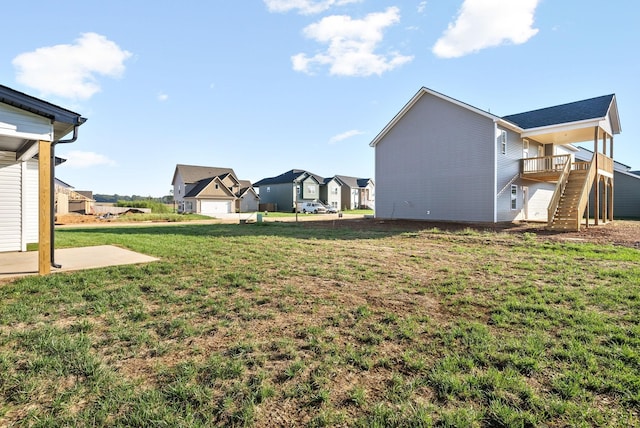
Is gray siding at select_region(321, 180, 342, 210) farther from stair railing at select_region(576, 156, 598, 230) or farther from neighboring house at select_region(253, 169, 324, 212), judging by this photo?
stair railing at select_region(576, 156, 598, 230)

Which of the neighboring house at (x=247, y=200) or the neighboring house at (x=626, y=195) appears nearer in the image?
the neighboring house at (x=626, y=195)

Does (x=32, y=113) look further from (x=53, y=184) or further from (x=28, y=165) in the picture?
(x=28, y=165)

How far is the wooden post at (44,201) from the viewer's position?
19.6ft

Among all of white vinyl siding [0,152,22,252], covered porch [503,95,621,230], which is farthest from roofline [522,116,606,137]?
white vinyl siding [0,152,22,252]

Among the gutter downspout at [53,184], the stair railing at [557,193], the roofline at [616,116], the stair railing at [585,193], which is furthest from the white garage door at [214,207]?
the roofline at [616,116]

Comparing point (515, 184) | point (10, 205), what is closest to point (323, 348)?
point (10, 205)

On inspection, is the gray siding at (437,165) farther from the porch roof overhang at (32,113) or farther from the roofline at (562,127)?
the porch roof overhang at (32,113)

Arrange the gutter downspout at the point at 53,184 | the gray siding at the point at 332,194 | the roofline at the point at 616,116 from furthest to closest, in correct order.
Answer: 1. the gray siding at the point at 332,194
2. the roofline at the point at 616,116
3. the gutter downspout at the point at 53,184

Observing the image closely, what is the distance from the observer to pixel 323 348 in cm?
329

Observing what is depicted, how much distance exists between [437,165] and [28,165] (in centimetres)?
1895

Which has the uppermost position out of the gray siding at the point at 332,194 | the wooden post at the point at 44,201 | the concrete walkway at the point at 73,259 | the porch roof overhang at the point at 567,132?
the porch roof overhang at the point at 567,132

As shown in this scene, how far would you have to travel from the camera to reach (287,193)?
48.1 m

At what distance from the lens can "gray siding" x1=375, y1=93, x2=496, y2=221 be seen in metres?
17.2

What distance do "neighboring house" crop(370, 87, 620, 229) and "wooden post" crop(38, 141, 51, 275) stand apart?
17.5 metres
